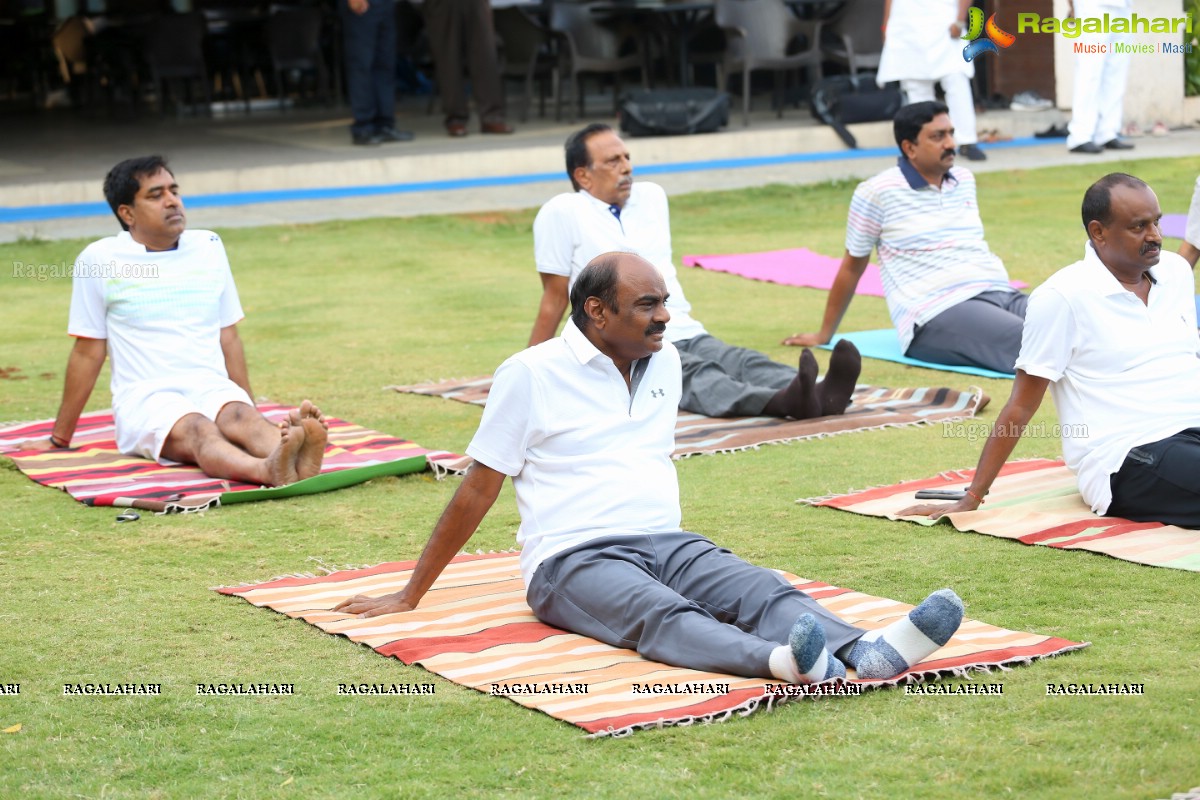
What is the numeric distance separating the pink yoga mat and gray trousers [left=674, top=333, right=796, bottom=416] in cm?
311

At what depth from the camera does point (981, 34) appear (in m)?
16.8

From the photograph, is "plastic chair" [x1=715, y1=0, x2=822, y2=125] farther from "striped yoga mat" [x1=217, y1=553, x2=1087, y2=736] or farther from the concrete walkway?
"striped yoga mat" [x1=217, y1=553, x2=1087, y2=736]

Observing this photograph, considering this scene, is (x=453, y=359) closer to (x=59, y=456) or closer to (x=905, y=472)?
(x=59, y=456)

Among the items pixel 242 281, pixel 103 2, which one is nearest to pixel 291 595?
pixel 242 281

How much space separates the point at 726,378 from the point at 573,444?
2911 mm

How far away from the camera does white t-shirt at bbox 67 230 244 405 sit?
238 inches

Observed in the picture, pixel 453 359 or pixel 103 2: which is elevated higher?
pixel 103 2

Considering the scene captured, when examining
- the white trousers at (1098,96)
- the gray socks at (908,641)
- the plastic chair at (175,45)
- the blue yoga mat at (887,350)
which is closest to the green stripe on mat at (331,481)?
the blue yoga mat at (887,350)

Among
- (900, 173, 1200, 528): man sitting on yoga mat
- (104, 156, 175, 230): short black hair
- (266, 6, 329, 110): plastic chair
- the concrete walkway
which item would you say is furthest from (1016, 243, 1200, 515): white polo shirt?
(266, 6, 329, 110): plastic chair

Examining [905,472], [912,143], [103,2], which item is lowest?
[905,472]

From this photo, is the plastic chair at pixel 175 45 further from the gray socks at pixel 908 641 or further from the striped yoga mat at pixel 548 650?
the gray socks at pixel 908 641

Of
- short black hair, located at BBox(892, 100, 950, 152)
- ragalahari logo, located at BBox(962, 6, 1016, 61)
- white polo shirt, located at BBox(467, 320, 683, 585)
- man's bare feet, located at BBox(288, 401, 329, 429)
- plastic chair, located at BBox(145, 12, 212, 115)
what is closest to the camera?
white polo shirt, located at BBox(467, 320, 683, 585)

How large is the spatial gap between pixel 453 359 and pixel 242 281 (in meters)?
3.06

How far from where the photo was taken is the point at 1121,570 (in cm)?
438
